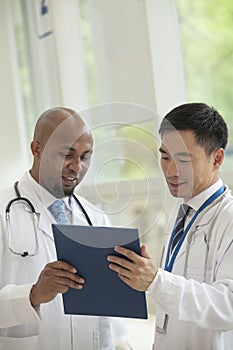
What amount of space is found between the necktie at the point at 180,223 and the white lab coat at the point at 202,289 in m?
0.06

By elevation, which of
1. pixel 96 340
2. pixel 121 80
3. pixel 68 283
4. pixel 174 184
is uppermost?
pixel 121 80

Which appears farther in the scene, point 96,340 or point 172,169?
point 96,340

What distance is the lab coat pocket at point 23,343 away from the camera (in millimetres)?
1947

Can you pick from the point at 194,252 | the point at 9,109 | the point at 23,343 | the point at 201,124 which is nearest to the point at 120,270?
the point at 194,252

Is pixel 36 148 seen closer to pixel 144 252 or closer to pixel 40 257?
pixel 40 257

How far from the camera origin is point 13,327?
6.45 ft

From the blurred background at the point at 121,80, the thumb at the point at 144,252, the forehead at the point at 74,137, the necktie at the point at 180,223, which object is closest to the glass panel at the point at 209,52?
the blurred background at the point at 121,80

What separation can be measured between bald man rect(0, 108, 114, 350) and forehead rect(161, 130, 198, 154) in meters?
0.25

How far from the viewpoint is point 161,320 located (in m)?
1.78

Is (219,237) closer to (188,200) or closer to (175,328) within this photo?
(188,200)

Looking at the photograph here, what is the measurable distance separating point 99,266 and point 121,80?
68.1 inches

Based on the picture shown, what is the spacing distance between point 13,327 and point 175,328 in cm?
56

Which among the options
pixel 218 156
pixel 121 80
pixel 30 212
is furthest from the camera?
pixel 121 80

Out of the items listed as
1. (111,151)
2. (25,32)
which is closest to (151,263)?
(111,151)
